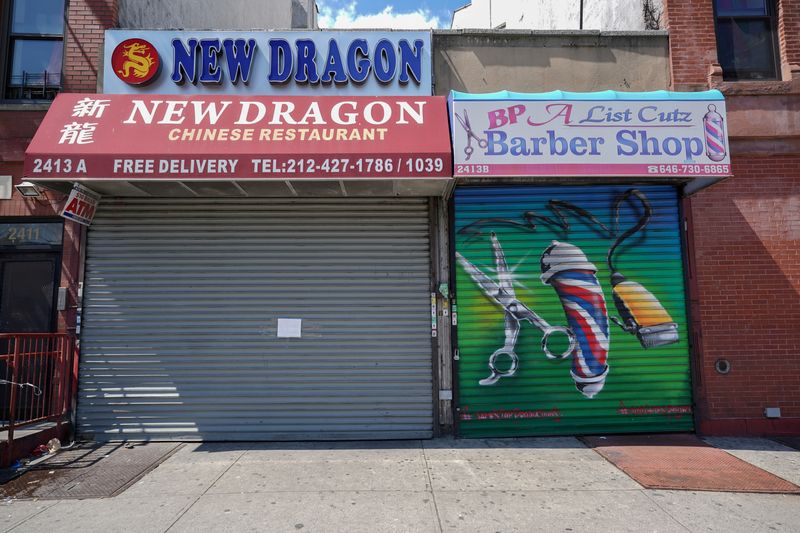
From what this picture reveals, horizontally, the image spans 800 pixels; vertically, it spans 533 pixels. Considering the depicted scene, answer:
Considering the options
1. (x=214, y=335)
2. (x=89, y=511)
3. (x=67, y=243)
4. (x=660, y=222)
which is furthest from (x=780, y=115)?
(x=67, y=243)

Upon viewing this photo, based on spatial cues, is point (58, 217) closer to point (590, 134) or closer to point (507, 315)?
point (507, 315)

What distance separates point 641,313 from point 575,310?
1018mm

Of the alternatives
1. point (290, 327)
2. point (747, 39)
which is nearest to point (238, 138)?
point (290, 327)

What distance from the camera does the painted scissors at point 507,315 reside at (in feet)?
23.4

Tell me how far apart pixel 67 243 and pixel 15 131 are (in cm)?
187

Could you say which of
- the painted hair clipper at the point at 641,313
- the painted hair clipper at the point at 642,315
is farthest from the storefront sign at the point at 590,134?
the painted hair clipper at the point at 642,315

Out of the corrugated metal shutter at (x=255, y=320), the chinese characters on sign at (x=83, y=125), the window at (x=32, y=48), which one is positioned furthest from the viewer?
the window at (x=32, y=48)

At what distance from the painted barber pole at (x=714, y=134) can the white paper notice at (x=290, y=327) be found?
617cm

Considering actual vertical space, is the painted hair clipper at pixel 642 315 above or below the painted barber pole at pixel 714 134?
A: below

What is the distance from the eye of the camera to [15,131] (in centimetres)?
723

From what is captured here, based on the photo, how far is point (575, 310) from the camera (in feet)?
23.8

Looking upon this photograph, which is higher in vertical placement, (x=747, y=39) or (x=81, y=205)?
(x=747, y=39)

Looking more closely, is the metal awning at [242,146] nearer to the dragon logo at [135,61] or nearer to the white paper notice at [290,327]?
the dragon logo at [135,61]

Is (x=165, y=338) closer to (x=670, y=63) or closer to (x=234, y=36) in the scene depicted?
(x=234, y=36)
